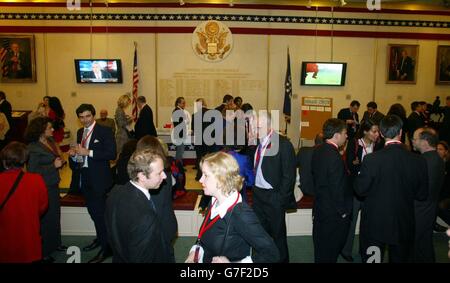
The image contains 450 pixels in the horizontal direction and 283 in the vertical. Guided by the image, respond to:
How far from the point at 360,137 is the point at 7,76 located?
984 cm

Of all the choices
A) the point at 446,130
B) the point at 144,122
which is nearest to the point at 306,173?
the point at 144,122

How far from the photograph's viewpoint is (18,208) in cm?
325

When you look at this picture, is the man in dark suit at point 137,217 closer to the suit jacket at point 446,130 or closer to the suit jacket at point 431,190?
the suit jacket at point 431,190

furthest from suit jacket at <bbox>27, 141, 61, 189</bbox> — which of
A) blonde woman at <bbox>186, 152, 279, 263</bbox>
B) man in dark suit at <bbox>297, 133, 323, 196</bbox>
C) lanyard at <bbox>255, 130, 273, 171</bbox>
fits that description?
man in dark suit at <bbox>297, 133, 323, 196</bbox>

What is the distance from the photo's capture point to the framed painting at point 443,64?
A: 1148 centimetres

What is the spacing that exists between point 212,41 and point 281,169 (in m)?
7.47

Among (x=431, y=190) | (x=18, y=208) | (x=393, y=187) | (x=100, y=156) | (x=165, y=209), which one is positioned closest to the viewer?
(x=165, y=209)

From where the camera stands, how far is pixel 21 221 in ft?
10.8

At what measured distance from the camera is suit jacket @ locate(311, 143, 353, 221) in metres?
3.72

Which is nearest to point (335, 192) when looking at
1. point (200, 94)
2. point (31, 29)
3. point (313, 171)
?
point (313, 171)

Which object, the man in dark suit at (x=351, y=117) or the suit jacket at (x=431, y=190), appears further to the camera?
the man in dark suit at (x=351, y=117)

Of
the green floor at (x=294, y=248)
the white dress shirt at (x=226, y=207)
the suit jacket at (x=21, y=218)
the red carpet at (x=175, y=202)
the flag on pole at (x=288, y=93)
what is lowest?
the green floor at (x=294, y=248)

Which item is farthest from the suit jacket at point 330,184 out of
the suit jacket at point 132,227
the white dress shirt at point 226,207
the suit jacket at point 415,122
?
the suit jacket at point 415,122

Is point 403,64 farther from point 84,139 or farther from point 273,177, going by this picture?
point 84,139
